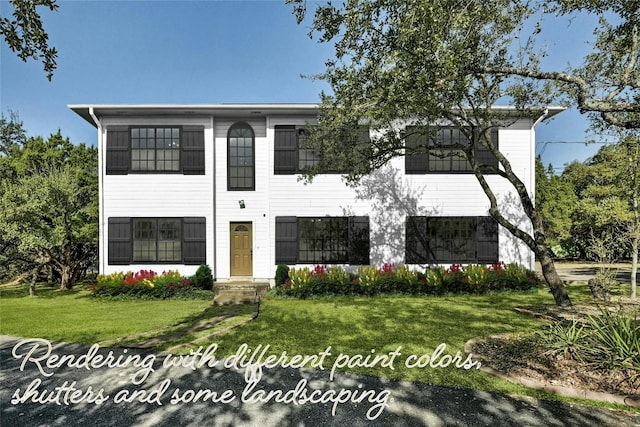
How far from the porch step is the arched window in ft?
12.1

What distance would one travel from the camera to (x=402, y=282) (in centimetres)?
1015

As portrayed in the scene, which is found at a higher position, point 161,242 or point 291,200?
point 291,200

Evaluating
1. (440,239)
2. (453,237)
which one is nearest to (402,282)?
(440,239)

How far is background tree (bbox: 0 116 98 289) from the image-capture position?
9578 mm

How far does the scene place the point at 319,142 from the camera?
9398 mm

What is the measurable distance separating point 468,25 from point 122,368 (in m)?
7.38

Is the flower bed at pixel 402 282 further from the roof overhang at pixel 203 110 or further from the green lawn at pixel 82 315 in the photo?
the roof overhang at pixel 203 110

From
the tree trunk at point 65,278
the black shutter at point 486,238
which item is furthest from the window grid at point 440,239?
the tree trunk at point 65,278

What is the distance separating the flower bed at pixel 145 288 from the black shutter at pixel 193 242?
4.13ft

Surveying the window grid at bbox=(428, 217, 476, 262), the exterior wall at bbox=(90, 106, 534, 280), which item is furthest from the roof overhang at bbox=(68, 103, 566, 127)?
the window grid at bbox=(428, 217, 476, 262)

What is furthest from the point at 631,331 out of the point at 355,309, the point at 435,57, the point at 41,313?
the point at 41,313

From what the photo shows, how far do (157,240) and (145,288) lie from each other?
2.10 metres

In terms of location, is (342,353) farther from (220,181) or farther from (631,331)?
(220,181)

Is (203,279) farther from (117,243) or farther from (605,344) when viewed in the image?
(605,344)
